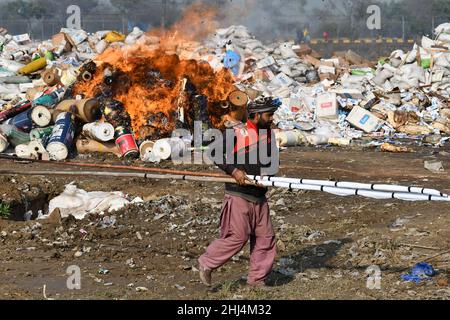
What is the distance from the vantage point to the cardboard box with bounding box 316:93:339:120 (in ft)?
59.1

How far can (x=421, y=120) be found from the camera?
61.2ft

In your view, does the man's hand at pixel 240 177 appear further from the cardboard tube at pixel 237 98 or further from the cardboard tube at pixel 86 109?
the cardboard tube at pixel 237 98

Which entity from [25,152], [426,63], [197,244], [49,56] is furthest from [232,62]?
[197,244]

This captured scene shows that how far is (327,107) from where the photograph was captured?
712 inches

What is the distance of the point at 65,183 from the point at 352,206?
4.28 m

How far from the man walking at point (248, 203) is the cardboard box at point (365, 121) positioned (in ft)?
37.8

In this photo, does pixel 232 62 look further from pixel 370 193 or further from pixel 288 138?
pixel 370 193

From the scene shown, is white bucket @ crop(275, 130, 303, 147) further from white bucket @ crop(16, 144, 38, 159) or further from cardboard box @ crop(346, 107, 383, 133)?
white bucket @ crop(16, 144, 38, 159)

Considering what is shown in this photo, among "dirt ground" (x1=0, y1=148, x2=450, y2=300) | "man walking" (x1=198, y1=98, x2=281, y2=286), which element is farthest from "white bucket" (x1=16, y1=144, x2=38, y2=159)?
"man walking" (x1=198, y1=98, x2=281, y2=286)

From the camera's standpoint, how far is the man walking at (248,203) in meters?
6.21

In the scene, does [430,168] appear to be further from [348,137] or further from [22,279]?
[22,279]

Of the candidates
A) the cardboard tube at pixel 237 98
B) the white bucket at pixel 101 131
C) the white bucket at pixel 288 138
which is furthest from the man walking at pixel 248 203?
the white bucket at pixel 288 138

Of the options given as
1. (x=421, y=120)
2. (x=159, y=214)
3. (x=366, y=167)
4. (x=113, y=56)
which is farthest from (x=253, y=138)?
(x=421, y=120)

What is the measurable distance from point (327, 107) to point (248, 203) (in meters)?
12.1
